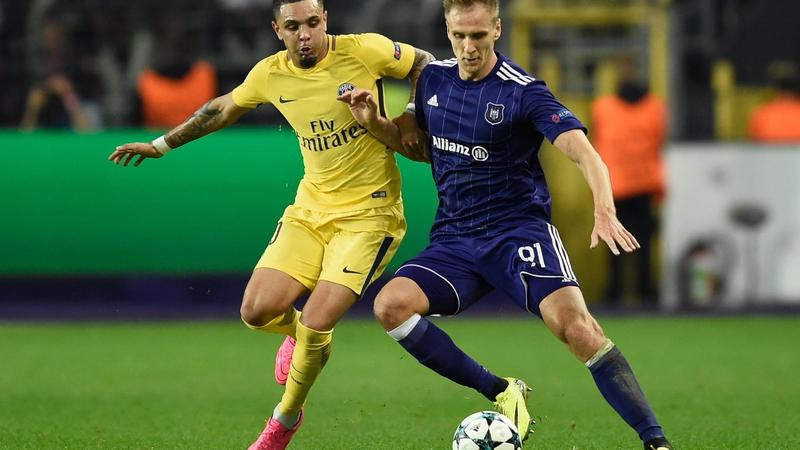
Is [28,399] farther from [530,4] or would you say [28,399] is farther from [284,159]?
[530,4]

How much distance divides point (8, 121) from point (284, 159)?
11.4ft

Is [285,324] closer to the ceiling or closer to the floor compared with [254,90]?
closer to the floor

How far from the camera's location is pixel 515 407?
6227 mm

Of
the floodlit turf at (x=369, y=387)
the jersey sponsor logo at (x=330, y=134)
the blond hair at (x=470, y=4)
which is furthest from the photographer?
the floodlit turf at (x=369, y=387)

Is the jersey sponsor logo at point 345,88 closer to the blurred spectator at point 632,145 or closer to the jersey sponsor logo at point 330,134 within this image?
the jersey sponsor logo at point 330,134

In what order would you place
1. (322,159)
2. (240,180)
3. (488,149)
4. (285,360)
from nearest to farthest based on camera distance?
(488,149)
(322,159)
(285,360)
(240,180)

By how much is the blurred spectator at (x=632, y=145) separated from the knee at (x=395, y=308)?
7347 millimetres

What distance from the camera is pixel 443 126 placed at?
619 centimetres

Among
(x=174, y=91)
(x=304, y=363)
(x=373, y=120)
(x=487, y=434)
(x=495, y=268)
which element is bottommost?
(x=174, y=91)

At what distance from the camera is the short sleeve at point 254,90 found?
6.77 metres

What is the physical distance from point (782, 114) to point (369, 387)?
6.75 metres

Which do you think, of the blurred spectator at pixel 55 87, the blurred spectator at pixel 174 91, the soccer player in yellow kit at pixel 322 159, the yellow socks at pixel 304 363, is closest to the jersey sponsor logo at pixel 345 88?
the soccer player in yellow kit at pixel 322 159

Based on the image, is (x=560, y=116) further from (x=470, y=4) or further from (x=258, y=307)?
(x=258, y=307)

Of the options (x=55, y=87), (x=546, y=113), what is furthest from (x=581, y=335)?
(x=55, y=87)
